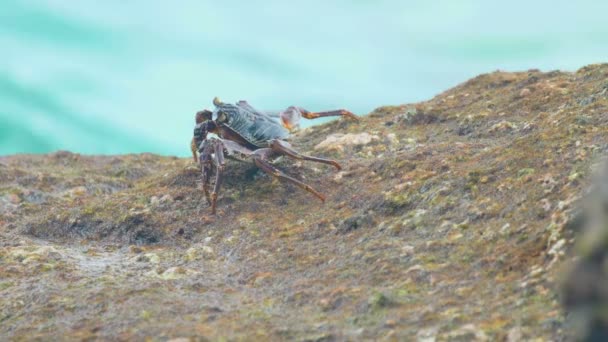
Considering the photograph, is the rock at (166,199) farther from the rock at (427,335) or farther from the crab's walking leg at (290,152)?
the rock at (427,335)

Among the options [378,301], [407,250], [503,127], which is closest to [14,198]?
[503,127]

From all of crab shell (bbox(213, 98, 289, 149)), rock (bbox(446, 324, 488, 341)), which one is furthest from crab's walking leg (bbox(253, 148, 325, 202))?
rock (bbox(446, 324, 488, 341))

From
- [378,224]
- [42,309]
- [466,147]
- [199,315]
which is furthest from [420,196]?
[42,309]

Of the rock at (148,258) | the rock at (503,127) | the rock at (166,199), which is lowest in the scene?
the rock at (148,258)

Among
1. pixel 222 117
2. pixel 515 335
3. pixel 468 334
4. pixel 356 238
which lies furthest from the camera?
pixel 222 117

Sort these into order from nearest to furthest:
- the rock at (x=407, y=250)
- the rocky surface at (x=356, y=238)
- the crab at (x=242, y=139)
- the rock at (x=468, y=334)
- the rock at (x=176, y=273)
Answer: the rock at (x=468, y=334)
the rocky surface at (x=356, y=238)
the rock at (x=407, y=250)
the rock at (x=176, y=273)
the crab at (x=242, y=139)

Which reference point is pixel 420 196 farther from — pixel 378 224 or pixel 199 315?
pixel 199 315

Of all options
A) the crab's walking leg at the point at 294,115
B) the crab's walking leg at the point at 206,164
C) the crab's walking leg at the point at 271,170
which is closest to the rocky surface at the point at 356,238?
the crab's walking leg at the point at 271,170

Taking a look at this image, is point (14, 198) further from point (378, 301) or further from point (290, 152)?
point (378, 301)
